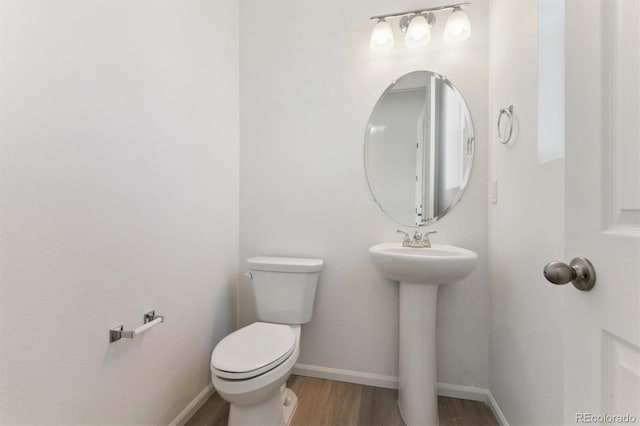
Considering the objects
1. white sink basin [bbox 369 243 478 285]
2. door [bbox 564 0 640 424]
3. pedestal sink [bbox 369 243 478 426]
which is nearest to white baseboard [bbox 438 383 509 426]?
pedestal sink [bbox 369 243 478 426]

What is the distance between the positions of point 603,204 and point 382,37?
1465 mm

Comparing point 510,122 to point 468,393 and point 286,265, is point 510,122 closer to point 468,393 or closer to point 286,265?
point 286,265

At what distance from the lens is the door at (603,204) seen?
40 cm

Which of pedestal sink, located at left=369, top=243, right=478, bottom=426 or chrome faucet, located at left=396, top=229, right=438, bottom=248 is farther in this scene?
chrome faucet, located at left=396, top=229, right=438, bottom=248

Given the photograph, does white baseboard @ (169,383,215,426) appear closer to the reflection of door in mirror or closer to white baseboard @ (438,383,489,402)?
white baseboard @ (438,383,489,402)

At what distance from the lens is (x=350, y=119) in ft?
5.55

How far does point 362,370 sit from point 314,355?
304 mm

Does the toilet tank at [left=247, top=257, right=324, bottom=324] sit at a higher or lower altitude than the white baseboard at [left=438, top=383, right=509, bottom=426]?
higher

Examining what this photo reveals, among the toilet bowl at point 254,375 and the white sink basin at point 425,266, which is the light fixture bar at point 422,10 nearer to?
the white sink basin at point 425,266

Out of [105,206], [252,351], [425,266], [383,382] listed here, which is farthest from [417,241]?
[105,206]

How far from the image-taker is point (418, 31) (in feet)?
4.92

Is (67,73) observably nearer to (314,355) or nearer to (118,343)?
(118,343)

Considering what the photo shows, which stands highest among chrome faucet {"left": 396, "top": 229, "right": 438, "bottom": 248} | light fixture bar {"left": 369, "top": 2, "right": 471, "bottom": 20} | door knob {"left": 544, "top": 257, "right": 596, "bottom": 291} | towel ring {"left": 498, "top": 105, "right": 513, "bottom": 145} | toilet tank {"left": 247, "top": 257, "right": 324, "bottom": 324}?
light fixture bar {"left": 369, "top": 2, "right": 471, "bottom": 20}

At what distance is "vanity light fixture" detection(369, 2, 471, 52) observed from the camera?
1.45 meters
